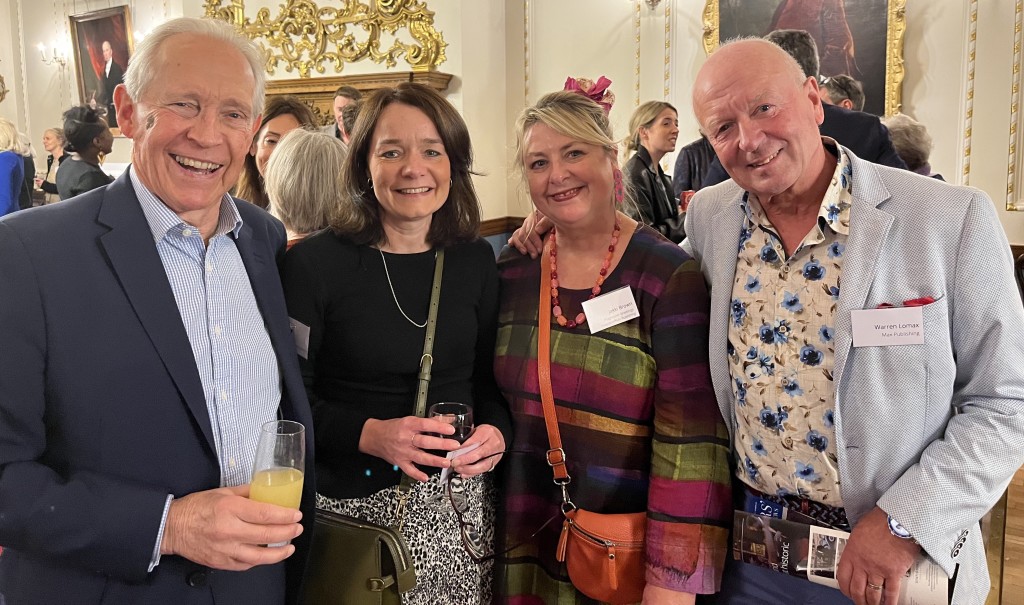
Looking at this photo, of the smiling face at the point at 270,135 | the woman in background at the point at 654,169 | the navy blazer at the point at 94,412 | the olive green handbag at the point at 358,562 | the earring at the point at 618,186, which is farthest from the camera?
the woman in background at the point at 654,169

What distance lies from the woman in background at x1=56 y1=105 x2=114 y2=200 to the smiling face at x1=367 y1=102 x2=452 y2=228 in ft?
12.1

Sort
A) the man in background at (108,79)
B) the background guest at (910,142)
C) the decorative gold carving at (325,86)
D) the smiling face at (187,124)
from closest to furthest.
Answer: the smiling face at (187,124)
the background guest at (910,142)
the decorative gold carving at (325,86)
the man in background at (108,79)

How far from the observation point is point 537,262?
195 centimetres

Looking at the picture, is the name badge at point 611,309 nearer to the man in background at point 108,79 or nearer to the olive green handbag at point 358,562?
the olive green handbag at point 358,562

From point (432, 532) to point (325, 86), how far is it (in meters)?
6.39

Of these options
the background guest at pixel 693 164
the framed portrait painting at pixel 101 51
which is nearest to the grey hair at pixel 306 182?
the background guest at pixel 693 164

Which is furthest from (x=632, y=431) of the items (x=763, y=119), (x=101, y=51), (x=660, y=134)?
(x=101, y=51)

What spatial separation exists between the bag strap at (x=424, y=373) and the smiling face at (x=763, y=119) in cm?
74

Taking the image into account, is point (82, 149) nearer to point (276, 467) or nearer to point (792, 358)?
point (276, 467)

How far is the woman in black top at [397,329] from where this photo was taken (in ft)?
5.73

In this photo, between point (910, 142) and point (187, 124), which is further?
point (910, 142)

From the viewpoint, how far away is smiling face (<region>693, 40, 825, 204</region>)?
160 cm

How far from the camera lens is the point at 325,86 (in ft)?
24.1

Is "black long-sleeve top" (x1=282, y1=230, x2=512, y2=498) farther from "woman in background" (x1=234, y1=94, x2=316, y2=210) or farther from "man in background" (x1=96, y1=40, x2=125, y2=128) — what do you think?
"man in background" (x1=96, y1=40, x2=125, y2=128)
